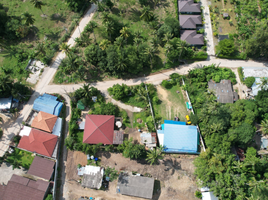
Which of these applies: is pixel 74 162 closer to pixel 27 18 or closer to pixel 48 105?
pixel 48 105

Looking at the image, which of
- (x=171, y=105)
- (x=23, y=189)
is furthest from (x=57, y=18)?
(x=23, y=189)

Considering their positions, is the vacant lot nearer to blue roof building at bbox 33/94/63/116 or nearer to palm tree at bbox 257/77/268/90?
blue roof building at bbox 33/94/63/116

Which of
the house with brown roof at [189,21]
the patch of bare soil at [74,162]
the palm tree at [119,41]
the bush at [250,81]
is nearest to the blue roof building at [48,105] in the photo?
the patch of bare soil at [74,162]

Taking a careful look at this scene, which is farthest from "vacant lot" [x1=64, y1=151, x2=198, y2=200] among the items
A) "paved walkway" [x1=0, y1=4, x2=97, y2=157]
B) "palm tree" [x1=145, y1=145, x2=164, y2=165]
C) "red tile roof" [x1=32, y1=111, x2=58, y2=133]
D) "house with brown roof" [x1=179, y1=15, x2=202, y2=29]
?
"house with brown roof" [x1=179, y1=15, x2=202, y2=29]

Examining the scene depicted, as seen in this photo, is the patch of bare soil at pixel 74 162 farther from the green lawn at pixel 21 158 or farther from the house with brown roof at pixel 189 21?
the house with brown roof at pixel 189 21

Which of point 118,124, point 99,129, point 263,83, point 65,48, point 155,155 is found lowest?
point 155,155

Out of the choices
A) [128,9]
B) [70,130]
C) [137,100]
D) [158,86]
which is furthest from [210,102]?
[128,9]

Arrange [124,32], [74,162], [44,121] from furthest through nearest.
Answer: [124,32]
[44,121]
[74,162]
